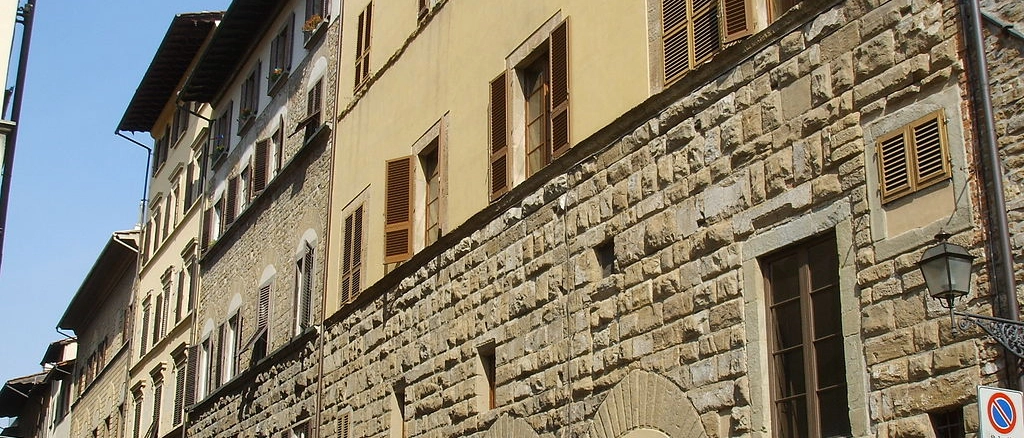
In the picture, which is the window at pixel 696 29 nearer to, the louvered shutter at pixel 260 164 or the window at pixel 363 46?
the window at pixel 363 46

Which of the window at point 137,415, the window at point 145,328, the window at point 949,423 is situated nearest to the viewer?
the window at point 949,423

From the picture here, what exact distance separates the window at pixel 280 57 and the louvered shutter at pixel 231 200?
219cm

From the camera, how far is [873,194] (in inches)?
318

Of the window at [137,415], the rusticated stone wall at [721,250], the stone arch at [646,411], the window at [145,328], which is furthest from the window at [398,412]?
the window at [145,328]

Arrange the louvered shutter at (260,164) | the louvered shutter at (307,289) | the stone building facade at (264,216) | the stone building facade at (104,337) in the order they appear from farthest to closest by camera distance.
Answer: the stone building facade at (104,337) → the louvered shutter at (260,164) → the stone building facade at (264,216) → the louvered shutter at (307,289)

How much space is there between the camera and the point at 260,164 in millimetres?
22828

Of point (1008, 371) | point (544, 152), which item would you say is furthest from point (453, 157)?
point (1008, 371)

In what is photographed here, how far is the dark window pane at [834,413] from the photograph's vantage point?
822 centimetres

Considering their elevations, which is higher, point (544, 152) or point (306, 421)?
point (544, 152)

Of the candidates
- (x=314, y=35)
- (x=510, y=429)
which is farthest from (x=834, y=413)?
(x=314, y=35)

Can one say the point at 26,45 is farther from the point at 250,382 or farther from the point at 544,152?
the point at 250,382

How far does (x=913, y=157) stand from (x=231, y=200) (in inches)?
730

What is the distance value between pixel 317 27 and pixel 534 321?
393 inches

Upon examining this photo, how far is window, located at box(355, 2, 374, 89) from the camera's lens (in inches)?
695
